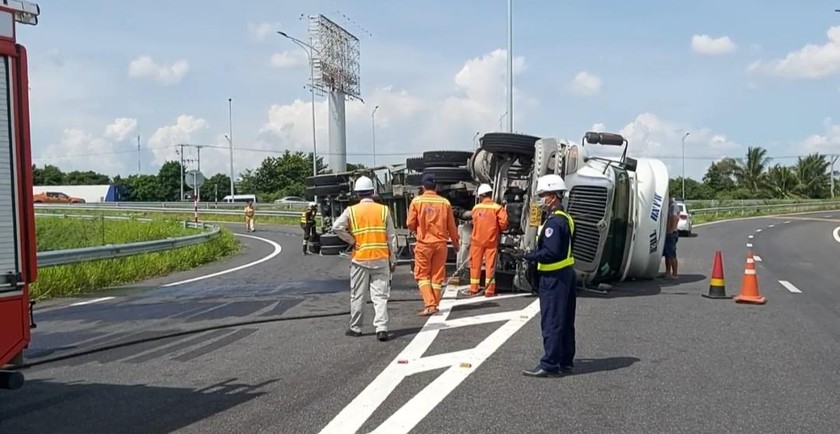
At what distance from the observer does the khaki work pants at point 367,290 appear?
8.07 meters

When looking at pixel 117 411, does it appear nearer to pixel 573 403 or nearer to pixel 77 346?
pixel 77 346

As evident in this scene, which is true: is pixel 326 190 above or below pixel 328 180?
below

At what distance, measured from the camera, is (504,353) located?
24.1 feet

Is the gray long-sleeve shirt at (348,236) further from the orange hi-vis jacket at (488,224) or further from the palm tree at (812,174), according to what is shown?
the palm tree at (812,174)

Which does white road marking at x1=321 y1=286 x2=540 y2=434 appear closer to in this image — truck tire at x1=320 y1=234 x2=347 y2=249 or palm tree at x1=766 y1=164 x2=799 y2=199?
truck tire at x1=320 y1=234 x2=347 y2=249

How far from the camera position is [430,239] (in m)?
10.0

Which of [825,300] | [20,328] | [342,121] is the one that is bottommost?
[825,300]

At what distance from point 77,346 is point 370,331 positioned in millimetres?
2939

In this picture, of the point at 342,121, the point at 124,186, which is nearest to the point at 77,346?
the point at 342,121

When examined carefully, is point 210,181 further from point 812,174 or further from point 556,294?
point 556,294

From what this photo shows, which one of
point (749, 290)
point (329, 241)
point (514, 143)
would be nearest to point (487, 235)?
point (514, 143)

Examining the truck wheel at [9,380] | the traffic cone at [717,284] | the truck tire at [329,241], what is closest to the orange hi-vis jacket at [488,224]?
the traffic cone at [717,284]

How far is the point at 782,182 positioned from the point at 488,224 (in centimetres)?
7689

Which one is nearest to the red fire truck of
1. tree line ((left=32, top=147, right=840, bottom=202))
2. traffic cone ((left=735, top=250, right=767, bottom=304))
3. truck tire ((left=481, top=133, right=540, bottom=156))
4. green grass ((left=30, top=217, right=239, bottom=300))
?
green grass ((left=30, top=217, right=239, bottom=300))
